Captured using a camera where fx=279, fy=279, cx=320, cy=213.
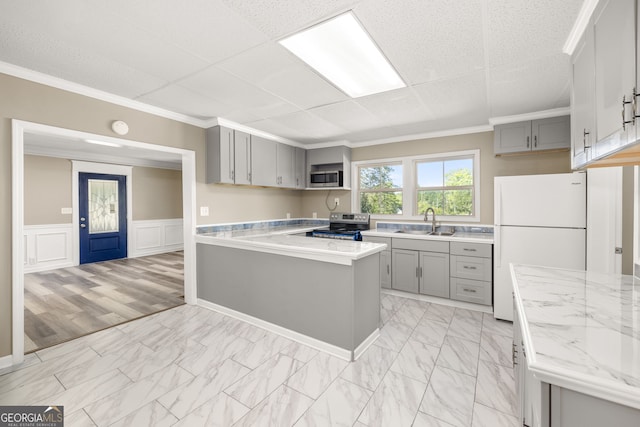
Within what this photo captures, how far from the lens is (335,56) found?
2.19 m

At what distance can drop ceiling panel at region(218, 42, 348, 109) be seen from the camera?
2.12 m

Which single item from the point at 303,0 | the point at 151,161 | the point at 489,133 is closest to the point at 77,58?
the point at 303,0

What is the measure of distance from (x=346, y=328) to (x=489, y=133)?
3.34 meters

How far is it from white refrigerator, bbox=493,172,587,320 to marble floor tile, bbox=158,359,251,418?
8.86ft

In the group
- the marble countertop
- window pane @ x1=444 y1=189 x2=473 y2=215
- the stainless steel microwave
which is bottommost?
the marble countertop

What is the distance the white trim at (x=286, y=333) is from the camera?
2.39 m

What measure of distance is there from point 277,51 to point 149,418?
8.45 ft

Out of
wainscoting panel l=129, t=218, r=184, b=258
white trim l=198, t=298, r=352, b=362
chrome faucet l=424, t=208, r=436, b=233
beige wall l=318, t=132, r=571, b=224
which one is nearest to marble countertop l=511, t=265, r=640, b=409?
white trim l=198, t=298, r=352, b=362

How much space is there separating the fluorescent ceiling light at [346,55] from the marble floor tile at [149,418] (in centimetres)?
254

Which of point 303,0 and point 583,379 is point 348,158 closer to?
point 303,0

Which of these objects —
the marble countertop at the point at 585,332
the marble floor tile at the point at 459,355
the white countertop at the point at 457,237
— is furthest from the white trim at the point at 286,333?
the white countertop at the point at 457,237

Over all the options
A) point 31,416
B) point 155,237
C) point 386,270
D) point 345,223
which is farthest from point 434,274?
point 155,237

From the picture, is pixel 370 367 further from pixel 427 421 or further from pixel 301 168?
pixel 301 168

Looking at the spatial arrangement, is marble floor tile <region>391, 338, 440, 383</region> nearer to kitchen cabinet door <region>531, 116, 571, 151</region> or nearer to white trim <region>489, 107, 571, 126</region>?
kitchen cabinet door <region>531, 116, 571, 151</region>
